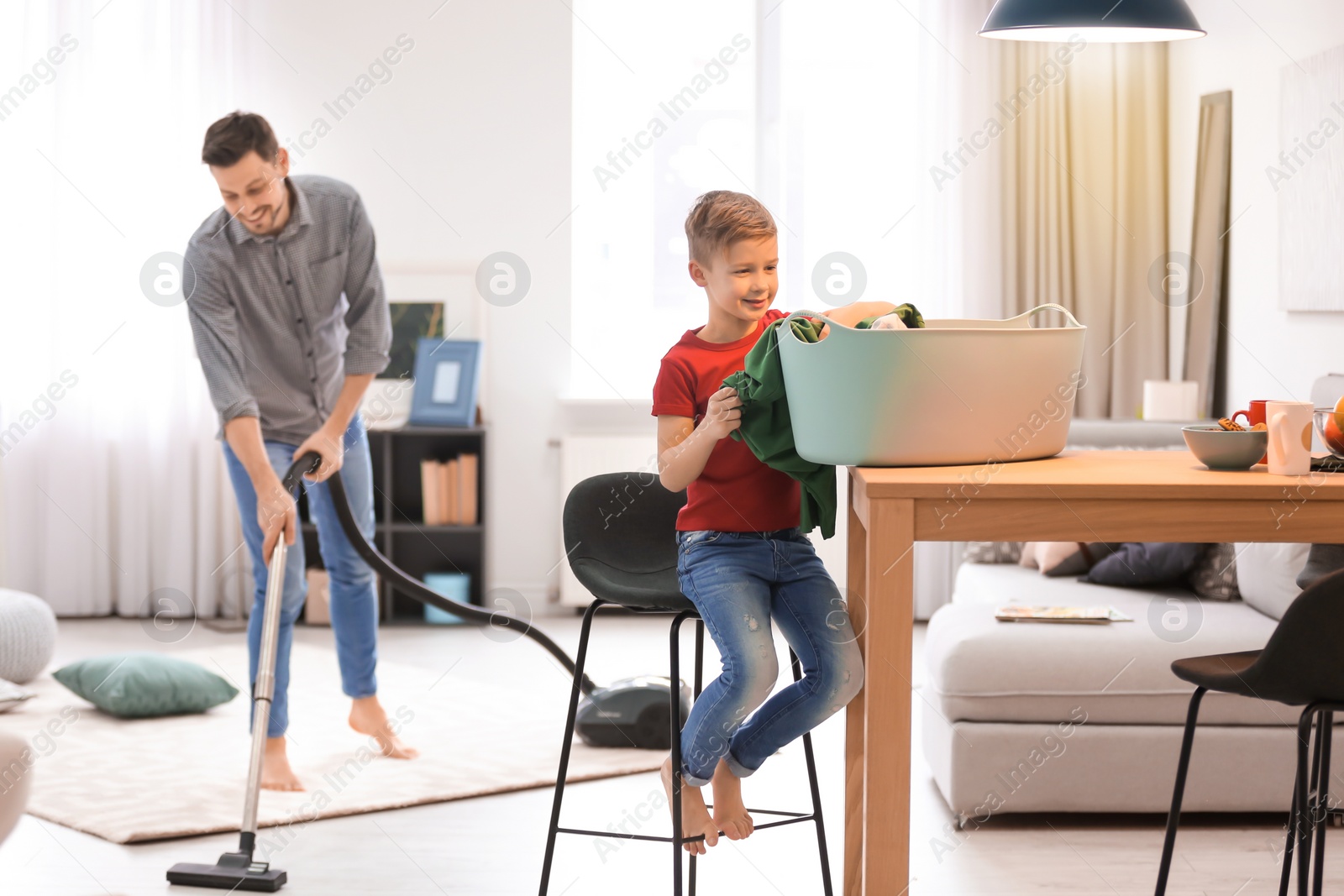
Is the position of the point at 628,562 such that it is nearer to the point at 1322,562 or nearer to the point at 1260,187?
the point at 1322,562

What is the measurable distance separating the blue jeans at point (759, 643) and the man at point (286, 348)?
111 cm

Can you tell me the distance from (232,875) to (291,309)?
1211 mm

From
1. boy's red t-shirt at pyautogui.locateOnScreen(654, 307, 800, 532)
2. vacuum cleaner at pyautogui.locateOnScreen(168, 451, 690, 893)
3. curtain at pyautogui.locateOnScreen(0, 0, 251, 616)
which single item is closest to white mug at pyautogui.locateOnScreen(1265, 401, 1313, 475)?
boy's red t-shirt at pyautogui.locateOnScreen(654, 307, 800, 532)

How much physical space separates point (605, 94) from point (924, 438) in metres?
3.61

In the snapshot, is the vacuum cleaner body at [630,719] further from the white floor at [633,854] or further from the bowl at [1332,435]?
the bowl at [1332,435]

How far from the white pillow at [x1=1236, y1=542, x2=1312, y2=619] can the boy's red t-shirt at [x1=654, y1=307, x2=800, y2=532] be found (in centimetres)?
132

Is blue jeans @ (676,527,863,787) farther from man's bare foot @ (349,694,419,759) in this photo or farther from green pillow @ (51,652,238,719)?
green pillow @ (51,652,238,719)

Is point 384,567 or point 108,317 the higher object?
A: point 108,317

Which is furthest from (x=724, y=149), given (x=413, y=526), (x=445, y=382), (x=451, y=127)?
(x=413, y=526)

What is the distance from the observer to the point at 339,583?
3.03 m

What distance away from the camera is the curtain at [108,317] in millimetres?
4613

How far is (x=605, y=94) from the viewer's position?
4871mm

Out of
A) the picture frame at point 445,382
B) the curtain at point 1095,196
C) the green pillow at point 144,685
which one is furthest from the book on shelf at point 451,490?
the curtain at point 1095,196

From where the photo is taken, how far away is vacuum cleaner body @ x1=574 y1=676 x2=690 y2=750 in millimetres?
3146
